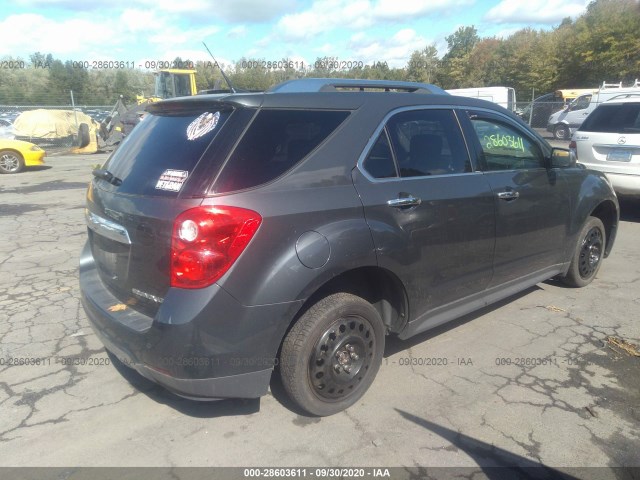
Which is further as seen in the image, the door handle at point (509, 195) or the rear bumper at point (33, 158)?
the rear bumper at point (33, 158)

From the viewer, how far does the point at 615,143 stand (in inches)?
291

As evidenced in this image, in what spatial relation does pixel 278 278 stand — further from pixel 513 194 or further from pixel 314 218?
pixel 513 194

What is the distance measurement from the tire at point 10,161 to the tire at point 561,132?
22117mm

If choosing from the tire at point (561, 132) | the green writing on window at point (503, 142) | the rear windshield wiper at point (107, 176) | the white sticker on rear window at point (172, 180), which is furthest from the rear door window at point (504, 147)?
the tire at point (561, 132)

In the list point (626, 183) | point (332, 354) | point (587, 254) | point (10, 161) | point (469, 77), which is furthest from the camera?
point (469, 77)

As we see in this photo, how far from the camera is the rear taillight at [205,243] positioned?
7.95ft

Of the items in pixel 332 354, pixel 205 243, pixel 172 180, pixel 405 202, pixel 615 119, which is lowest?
pixel 332 354

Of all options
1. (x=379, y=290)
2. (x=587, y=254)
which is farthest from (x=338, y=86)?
(x=587, y=254)

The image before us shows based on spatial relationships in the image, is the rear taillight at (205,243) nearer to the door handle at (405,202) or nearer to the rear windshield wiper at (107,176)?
the rear windshield wiper at (107,176)

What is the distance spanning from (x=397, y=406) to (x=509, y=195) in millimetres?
1785

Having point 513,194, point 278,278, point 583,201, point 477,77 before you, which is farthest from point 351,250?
point 477,77

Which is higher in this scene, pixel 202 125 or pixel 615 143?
pixel 202 125

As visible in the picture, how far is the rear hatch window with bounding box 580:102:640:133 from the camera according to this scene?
24.5 feet

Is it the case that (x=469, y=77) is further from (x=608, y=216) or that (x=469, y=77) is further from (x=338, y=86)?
(x=338, y=86)
